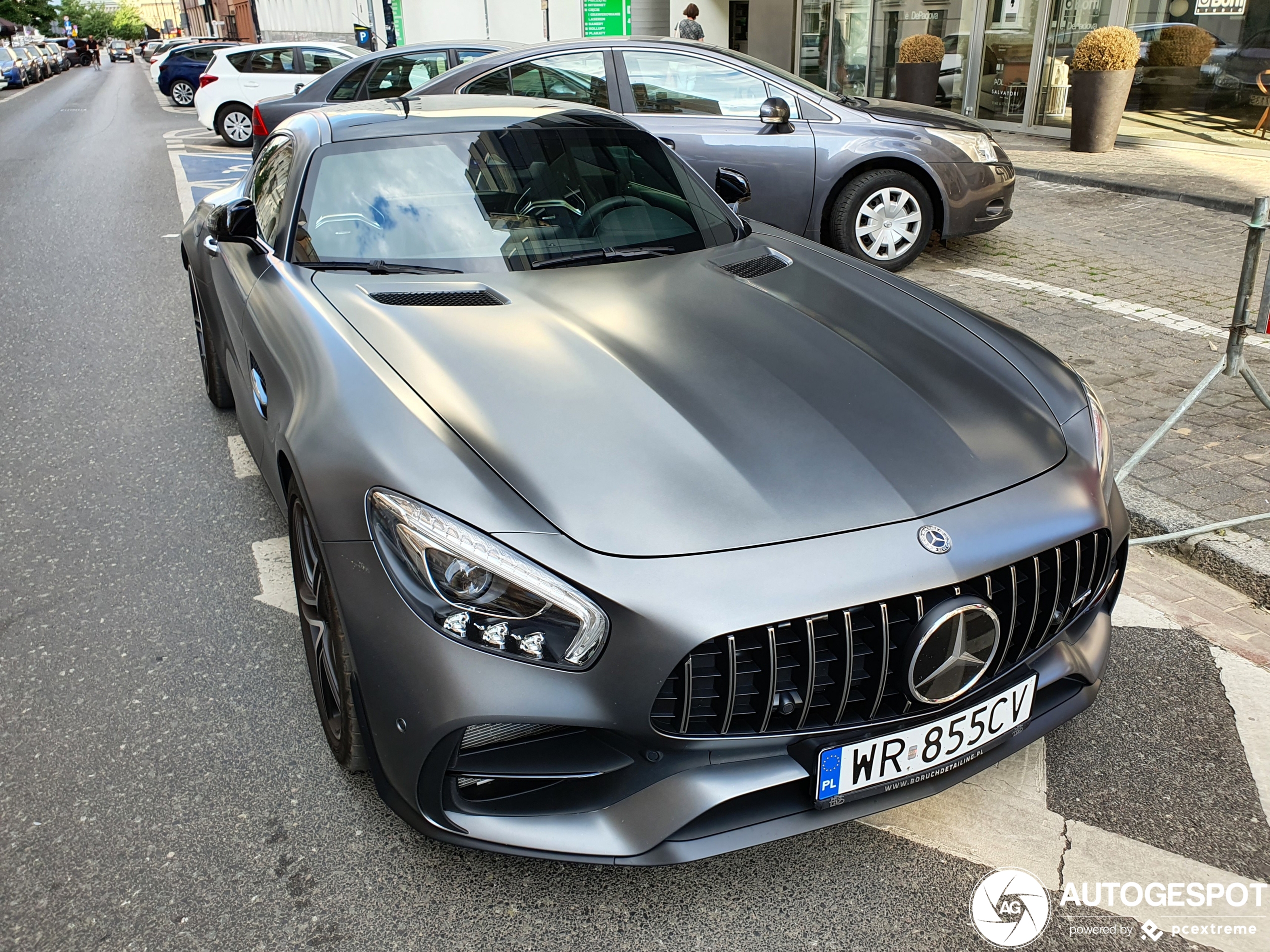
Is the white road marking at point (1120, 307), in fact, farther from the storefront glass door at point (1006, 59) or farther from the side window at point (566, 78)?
the storefront glass door at point (1006, 59)

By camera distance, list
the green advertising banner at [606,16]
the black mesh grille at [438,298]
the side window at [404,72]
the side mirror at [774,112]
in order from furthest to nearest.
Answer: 1. the green advertising banner at [606,16]
2. the side window at [404,72]
3. the side mirror at [774,112]
4. the black mesh grille at [438,298]

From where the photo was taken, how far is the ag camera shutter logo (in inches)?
78.1

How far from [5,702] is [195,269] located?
2.28m

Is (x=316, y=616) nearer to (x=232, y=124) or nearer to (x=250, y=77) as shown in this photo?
(x=232, y=124)

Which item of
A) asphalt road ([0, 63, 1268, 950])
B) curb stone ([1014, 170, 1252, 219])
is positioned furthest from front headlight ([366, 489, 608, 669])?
curb stone ([1014, 170, 1252, 219])

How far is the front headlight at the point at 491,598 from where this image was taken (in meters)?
1.78

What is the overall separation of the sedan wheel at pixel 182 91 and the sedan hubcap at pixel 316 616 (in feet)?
88.6

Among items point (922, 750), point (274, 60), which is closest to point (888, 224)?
point (922, 750)

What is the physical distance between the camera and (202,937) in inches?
77.9

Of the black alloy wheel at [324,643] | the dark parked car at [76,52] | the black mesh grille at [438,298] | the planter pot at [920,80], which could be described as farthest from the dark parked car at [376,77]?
the dark parked car at [76,52]

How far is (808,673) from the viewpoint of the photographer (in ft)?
5.94

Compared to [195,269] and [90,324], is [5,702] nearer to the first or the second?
[195,269]

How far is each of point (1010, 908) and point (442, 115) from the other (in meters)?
2.98

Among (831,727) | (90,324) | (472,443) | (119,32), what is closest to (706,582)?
(831,727)
